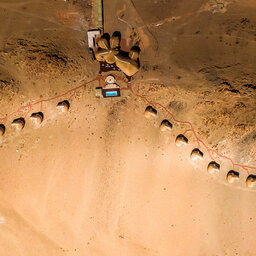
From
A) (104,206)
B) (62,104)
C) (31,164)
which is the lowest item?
(104,206)

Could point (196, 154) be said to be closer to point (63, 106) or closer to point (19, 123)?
point (63, 106)

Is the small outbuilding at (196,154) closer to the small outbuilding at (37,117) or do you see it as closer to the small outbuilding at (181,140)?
the small outbuilding at (181,140)

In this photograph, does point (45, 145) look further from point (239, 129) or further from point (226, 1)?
point (226, 1)

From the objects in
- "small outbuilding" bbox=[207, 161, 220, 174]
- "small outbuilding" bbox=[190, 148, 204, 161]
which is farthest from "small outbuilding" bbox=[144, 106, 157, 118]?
"small outbuilding" bbox=[207, 161, 220, 174]

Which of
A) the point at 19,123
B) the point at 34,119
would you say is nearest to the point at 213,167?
the point at 34,119

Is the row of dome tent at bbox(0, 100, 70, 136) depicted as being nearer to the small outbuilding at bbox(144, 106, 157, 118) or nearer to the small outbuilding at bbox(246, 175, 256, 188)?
the small outbuilding at bbox(144, 106, 157, 118)

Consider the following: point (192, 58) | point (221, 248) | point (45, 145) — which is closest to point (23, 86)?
point (45, 145)
